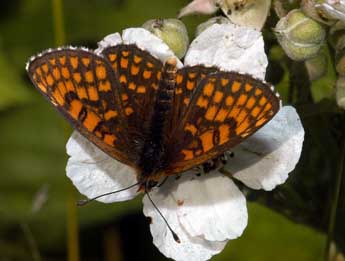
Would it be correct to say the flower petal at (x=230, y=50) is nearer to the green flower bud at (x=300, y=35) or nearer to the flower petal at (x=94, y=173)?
the green flower bud at (x=300, y=35)

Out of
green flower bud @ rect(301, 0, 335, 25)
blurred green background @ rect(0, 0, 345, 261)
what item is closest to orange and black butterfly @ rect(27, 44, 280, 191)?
green flower bud @ rect(301, 0, 335, 25)

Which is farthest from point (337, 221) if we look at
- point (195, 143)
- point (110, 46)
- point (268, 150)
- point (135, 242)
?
point (135, 242)

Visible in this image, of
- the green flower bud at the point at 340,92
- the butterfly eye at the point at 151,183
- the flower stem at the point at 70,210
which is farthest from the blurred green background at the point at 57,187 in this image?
the green flower bud at the point at 340,92

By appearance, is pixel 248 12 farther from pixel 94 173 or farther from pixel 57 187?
pixel 57 187

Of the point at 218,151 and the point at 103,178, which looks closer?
the point at 218,151

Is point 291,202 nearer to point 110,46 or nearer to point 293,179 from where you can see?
point 293,179
